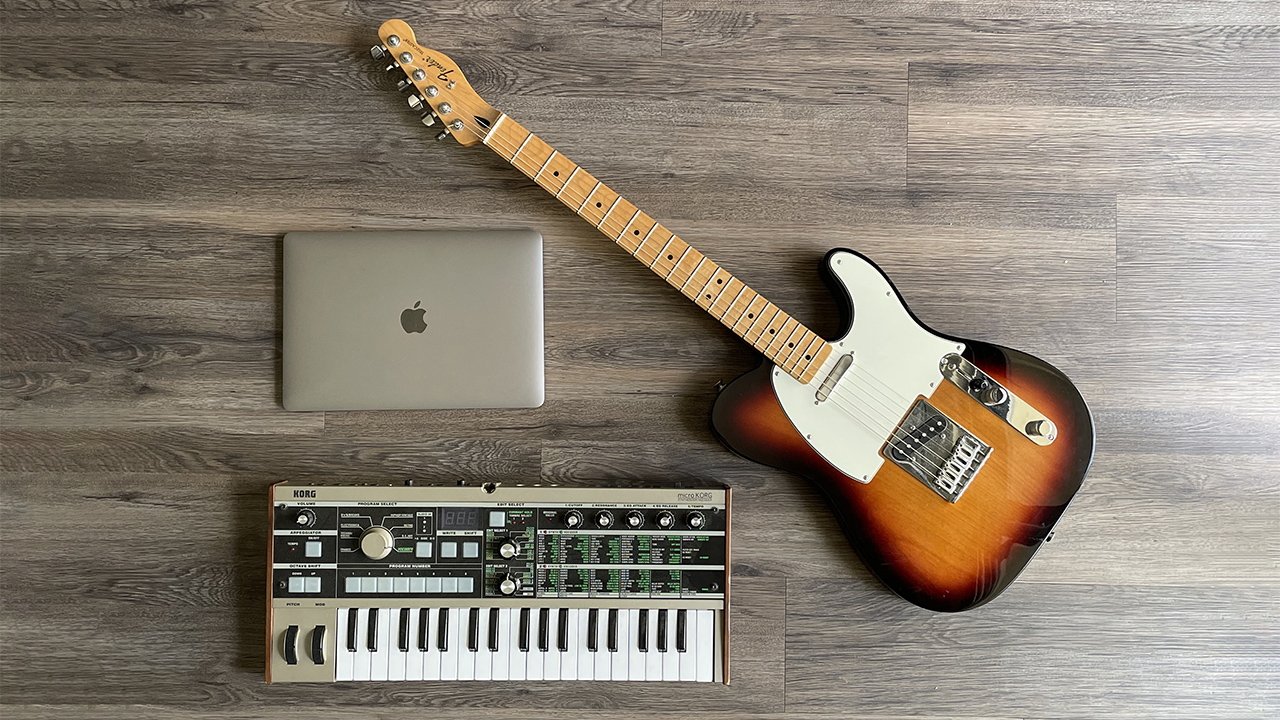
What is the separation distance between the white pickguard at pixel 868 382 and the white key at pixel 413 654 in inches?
30.0

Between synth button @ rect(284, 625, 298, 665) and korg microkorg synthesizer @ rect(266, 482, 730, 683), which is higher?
korg microkorg synthesizer @ rect(266, 482, 730, 683)

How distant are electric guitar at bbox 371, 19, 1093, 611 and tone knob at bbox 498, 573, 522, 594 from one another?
485mm

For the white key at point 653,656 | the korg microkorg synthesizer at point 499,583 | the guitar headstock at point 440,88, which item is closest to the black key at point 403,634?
the korg microkorg synthesizer at point 499,583

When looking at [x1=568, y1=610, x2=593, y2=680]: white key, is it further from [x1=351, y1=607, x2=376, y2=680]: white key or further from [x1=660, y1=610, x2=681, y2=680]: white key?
[x1=351, y1=607, x2=376, y2=680]: white key

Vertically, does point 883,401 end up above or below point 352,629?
above

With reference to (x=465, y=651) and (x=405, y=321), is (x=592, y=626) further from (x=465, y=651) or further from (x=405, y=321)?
(x=405, y=321)

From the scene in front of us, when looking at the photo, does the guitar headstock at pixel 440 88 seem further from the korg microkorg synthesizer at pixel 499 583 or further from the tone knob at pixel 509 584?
the tone knob at pixel 509 584

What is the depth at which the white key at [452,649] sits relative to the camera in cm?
147

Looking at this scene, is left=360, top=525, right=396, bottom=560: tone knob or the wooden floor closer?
left=360, top=525, right=396, bottom=560: tone knob

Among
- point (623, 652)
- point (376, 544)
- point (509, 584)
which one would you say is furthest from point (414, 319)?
point (623, 652)

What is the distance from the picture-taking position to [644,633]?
146 cm

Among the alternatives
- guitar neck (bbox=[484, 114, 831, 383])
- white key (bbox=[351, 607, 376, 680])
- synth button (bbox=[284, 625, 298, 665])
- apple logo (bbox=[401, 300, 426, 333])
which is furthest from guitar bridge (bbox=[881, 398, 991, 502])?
synth button (bbox=[284, 625, 298, 665])

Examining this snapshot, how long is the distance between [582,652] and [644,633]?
0.12 m

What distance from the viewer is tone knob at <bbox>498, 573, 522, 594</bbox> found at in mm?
1452
